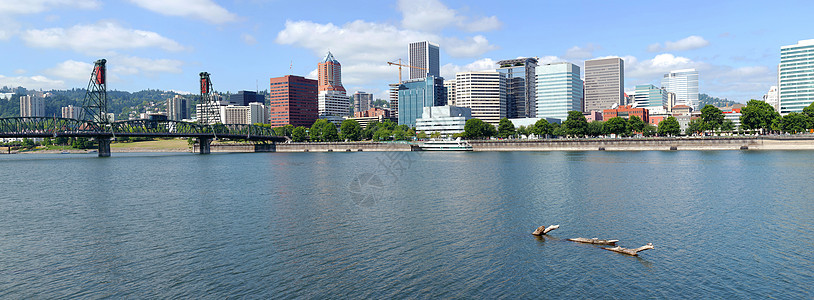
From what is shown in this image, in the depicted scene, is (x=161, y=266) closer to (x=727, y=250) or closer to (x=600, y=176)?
(x=727, y=250)

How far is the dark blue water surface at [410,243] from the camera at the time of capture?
23.7 meters

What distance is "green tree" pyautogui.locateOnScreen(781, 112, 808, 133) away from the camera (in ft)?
554

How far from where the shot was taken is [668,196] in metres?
52.1

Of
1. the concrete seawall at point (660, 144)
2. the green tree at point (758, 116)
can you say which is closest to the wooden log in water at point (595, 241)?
the concrete seawall at point (660, 144)

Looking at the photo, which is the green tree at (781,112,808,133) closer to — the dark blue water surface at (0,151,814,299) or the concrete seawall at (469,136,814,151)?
the concrete seawall at (469,136,814,151)

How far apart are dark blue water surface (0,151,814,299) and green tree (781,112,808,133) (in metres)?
137

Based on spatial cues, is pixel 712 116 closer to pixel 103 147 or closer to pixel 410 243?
pixel 410 243

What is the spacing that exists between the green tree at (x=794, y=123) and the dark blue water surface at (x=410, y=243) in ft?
451

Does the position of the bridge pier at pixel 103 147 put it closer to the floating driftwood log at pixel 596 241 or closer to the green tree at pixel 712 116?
the floating driftwood log at pixel 596 241

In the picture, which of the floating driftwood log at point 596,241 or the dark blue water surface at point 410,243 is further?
the floating driftwood log at point 596,241

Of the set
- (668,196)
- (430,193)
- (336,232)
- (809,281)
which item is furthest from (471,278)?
(668,196)

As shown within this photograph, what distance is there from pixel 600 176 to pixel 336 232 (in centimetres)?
5331

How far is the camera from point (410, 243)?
3194cm

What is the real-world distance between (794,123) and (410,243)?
19046cm
